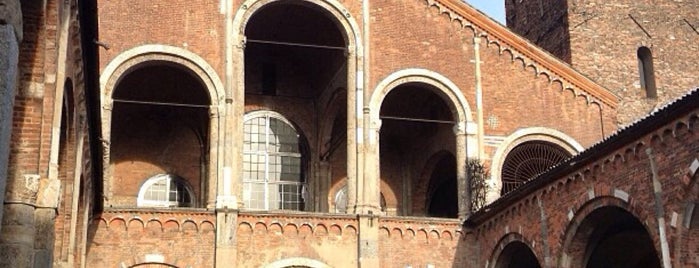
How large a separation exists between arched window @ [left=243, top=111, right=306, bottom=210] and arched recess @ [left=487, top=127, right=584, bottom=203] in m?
5.31

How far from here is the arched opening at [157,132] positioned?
2409 centimetres

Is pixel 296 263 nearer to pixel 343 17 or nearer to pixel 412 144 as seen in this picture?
pixel 343 17

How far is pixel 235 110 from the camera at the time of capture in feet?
70.4

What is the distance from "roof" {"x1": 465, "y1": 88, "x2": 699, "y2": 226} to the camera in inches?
545

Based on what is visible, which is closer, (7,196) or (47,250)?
(7,196)

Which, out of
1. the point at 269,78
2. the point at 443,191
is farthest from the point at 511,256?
the point at 269,78

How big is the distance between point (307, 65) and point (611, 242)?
10580 millimetres

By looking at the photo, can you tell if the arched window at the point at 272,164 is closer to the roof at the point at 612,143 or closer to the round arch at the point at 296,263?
the round arch at the point at 296,263

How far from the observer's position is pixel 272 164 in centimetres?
2516

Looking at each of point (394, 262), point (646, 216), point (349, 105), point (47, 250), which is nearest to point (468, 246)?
point (394, 262)

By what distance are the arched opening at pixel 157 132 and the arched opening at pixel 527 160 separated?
7.20 m

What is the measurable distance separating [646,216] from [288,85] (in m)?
13.1

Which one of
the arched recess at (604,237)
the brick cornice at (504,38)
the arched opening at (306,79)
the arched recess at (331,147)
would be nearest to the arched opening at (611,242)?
the arched recess at (604,237)

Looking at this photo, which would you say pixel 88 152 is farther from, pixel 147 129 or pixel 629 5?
pixel 629 5
